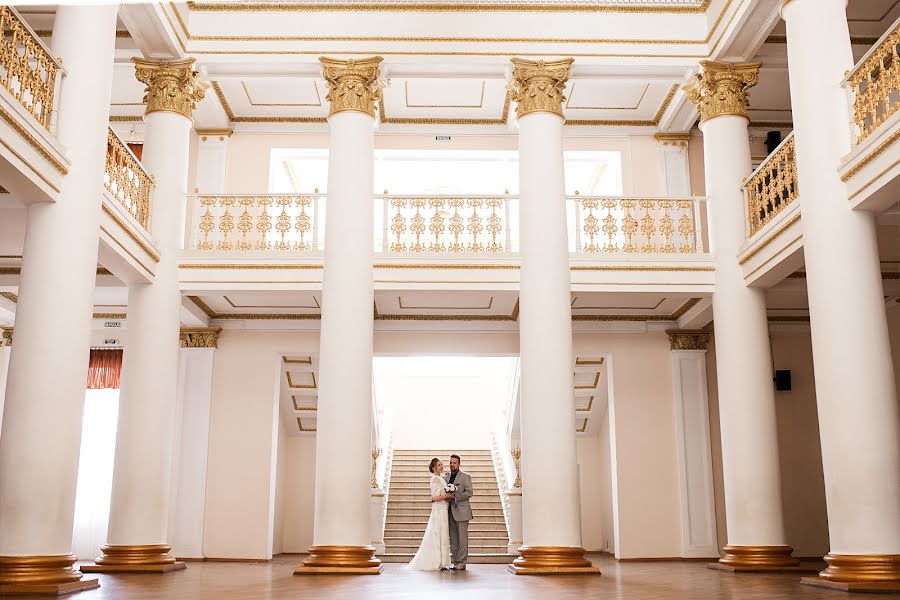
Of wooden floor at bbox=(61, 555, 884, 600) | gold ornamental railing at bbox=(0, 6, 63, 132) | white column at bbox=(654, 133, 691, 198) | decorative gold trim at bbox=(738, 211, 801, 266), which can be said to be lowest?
wooden floor at bbox=(61, 555, 884, 600)

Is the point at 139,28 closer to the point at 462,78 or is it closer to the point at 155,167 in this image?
the point at 155,167

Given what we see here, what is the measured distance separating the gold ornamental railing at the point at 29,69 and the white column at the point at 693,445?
9.73 m

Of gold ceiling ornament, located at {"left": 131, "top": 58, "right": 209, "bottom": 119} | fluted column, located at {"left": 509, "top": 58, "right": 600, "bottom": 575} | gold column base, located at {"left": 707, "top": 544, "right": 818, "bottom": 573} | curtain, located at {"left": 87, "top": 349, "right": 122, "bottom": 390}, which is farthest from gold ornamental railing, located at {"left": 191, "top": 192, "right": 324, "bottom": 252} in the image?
gold column base, located at {"left": 707, "top": 544, "right": 818, "bottom": 573}

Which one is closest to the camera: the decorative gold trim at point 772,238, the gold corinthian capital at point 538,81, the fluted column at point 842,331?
the fluted column at point 842,331

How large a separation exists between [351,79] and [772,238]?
5.74 m

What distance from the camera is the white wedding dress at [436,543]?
37.2ft

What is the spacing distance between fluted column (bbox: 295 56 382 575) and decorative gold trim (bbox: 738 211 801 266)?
482 centimetres

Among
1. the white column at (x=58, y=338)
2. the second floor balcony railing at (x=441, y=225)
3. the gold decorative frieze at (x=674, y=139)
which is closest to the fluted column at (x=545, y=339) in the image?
the second floor balcony railing at (x=441, y=225)

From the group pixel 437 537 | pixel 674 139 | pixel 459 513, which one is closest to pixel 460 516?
pixel 459 513

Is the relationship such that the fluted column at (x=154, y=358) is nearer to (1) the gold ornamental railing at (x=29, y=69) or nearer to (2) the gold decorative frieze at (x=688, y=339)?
(1) the gold ornamental railing at (x=29, y=69)

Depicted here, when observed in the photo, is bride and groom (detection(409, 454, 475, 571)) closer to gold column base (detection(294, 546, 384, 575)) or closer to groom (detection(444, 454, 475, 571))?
groom (detection(444, 454, 475, 571))

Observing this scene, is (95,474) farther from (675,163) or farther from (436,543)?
(675,163)

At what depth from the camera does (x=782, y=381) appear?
13.9 m

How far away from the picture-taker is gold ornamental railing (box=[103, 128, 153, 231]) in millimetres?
9922
